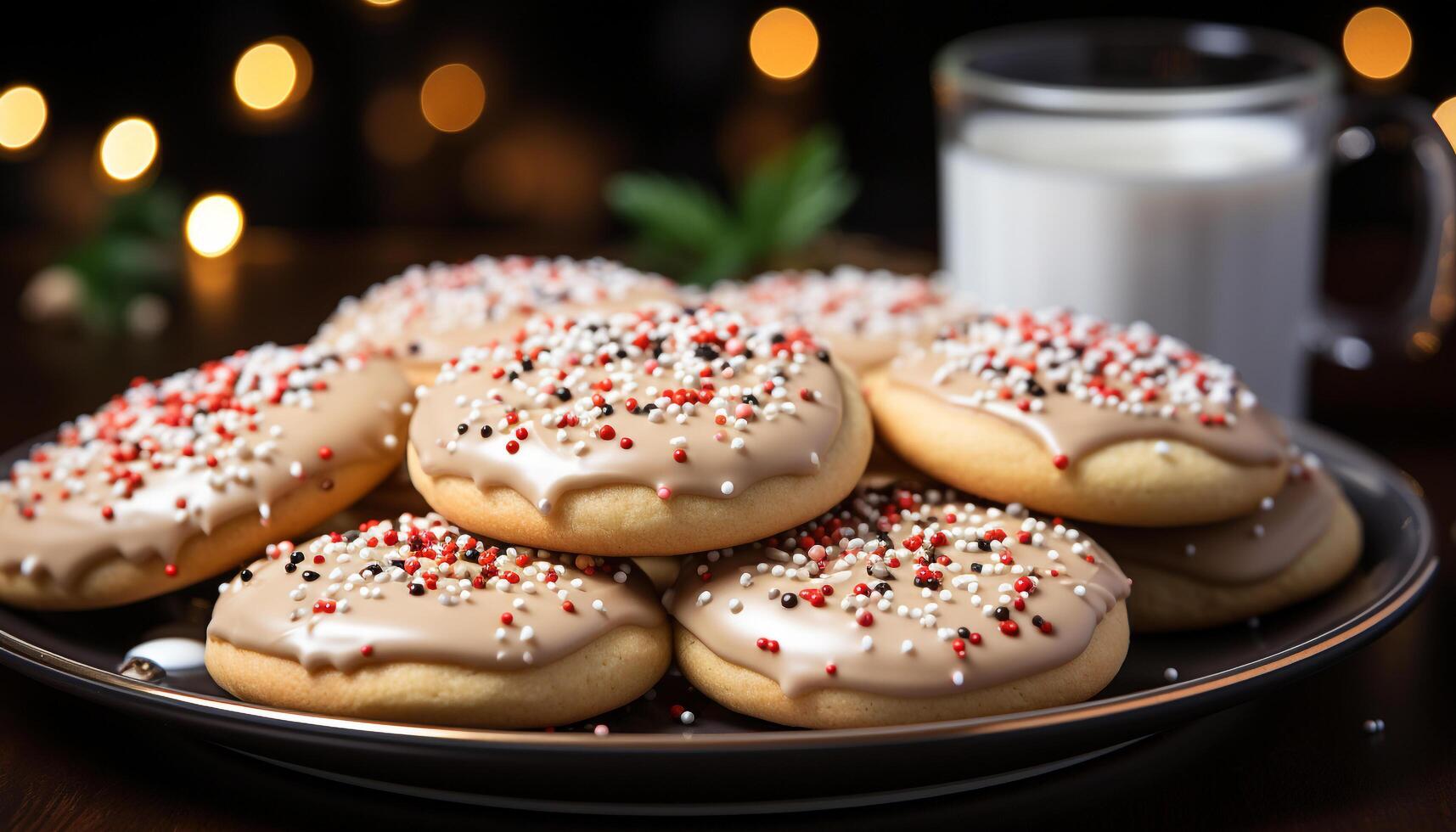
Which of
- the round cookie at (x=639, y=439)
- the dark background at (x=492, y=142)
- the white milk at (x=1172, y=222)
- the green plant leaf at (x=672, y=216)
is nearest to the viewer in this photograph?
the round cookie at (x=639, y=439)

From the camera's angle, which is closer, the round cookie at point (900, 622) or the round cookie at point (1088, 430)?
the round cookie at point (900, 622)

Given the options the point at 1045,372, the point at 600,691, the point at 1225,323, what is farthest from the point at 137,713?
the point at 1225,323

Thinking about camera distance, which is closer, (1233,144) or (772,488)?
(772,488)

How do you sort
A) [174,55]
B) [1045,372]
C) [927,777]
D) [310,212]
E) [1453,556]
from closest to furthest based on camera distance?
[927,777]
[1045,372]
[1453,556]
[174,55]
[310,212]

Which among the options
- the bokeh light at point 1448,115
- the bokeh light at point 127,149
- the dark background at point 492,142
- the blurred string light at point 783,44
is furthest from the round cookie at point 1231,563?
the bokeh light at point 127,149

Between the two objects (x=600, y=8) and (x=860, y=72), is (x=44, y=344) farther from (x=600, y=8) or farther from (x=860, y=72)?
(x=860, y=72)

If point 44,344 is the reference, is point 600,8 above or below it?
above

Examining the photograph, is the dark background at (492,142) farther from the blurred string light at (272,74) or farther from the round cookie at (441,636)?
the round cookie at (441,636)
